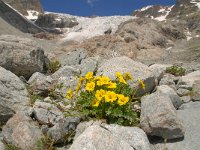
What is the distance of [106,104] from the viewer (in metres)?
6.54

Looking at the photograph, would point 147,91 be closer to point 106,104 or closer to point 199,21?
point 106,104

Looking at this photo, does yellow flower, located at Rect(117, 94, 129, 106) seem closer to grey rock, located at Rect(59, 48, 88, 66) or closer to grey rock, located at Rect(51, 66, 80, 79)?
grey rock, located at Rect(51, 66, 80, 79)

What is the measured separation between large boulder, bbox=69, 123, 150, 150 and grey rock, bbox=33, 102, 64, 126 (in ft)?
3.57

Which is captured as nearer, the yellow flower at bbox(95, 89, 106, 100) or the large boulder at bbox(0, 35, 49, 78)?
the yellow flower at bbox(95, 89, 106, 100)

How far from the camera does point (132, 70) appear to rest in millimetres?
8336

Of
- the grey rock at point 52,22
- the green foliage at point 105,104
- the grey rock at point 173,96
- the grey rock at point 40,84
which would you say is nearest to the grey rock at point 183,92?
the grey rock at point 173,96

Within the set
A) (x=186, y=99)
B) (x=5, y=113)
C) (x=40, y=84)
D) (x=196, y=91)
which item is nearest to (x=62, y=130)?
(x=5, y=113)

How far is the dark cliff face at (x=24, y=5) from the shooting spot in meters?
155

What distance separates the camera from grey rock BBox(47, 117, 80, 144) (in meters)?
6.42

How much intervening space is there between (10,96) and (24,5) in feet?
517

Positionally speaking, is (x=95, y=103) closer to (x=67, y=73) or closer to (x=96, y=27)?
(x=67, y=73)

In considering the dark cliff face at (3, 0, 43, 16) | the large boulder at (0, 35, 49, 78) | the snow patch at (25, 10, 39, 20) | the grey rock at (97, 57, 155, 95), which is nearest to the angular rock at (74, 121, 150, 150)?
the grey rock at (97, 57, 155, 95)

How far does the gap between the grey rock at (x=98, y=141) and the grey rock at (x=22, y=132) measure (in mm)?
1095

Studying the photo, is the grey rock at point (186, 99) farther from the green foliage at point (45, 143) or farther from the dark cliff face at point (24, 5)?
the dark cliff face at point (24, 5)
